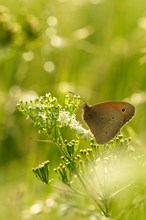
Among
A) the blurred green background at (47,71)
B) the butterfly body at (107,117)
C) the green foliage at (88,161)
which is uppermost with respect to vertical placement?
the blurred green background at (47,71)

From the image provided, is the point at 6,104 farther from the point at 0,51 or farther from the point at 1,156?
the point at 0,51

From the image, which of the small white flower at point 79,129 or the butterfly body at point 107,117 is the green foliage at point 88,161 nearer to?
the small white flower at point 79,129

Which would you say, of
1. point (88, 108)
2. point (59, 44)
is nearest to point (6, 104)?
point (59, 44)

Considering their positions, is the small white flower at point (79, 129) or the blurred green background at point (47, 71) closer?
the small white flower at point (79, 129)

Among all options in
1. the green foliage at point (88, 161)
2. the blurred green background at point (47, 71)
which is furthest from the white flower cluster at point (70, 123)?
the blurred green background at point (47, 71)

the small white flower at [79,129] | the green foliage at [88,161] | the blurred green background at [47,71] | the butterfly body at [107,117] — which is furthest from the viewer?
the blurred green background at [47,71]

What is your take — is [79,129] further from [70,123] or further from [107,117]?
[107,117]

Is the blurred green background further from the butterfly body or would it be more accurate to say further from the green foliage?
the green foliage

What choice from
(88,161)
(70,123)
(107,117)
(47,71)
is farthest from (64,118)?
(47,71)

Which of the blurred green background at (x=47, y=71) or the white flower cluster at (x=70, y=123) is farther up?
the blurred green background at (x=47, y=71)
